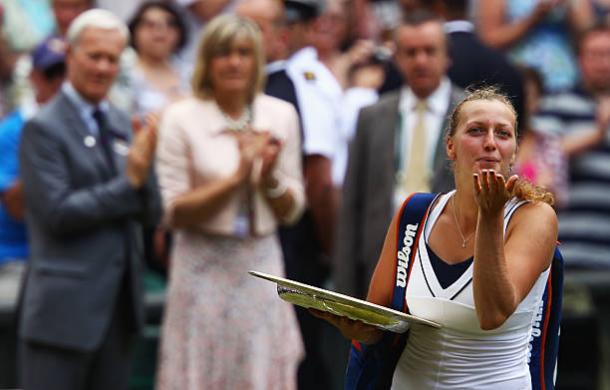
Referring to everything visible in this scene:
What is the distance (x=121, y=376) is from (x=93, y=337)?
31 centimetres

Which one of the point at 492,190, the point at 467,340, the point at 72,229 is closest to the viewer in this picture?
the point at 492,190

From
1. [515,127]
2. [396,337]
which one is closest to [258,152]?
[396,337]

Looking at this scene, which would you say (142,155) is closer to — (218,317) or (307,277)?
(218,317)

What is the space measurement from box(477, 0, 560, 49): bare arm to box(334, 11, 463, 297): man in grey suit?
199 centimetres

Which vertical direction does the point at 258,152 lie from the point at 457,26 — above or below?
below

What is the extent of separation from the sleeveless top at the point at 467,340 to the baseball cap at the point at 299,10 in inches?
187

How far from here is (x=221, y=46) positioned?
7.20 m

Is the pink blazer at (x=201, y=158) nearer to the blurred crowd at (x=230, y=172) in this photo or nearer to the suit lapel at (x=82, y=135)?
the blurred crowd at (x=230, y=172)

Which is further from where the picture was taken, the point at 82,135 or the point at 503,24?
the point at 503,24

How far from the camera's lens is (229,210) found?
707 centimetres

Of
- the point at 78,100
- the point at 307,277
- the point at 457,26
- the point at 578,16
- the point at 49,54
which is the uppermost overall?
the point at 578,16

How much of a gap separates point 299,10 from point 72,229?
2.73 m

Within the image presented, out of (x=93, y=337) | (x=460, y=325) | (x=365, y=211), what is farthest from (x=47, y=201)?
(x=460, y=325)

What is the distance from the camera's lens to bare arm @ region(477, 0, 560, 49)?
959 centimetres
